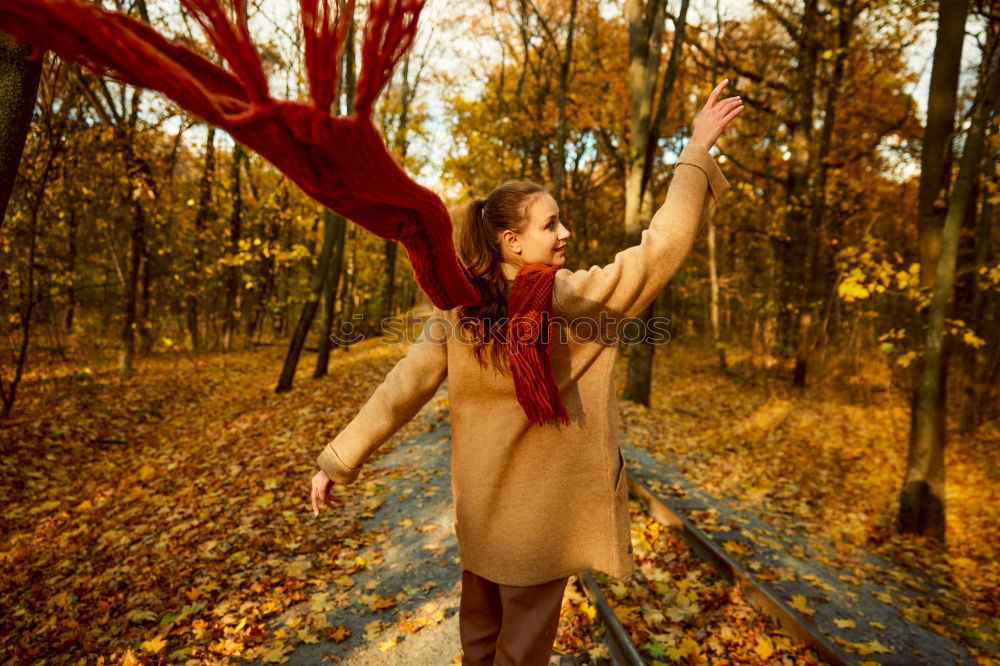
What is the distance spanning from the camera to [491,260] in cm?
191

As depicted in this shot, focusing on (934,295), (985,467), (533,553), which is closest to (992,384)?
(985,467)

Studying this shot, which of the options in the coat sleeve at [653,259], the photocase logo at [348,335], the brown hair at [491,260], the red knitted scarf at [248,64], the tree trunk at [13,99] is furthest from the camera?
the photocase logo at [348,335]

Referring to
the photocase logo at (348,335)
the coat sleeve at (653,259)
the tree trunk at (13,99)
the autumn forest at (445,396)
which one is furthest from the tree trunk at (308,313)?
the coat sleeve at (653,259)

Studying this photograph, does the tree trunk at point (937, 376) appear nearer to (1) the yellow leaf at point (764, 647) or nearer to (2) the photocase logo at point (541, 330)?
(1) the yellow leaf at point (764, 647)

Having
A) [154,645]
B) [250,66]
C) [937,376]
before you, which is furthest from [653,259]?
[937,376]

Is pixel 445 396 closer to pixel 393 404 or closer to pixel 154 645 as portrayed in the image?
pixel 154 645

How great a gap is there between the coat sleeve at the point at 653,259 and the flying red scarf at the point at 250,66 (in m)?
0.82

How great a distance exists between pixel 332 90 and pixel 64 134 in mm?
9408

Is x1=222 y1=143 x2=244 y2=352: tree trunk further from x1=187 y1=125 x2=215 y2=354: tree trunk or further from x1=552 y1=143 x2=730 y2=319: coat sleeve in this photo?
x1=552 y1=143 x2=730 y2=319: coat sleeve

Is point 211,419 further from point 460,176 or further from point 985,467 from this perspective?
point 460,176

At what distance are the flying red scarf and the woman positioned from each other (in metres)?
0.75

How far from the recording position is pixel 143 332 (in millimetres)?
15570

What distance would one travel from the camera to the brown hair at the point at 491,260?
1.86 metres

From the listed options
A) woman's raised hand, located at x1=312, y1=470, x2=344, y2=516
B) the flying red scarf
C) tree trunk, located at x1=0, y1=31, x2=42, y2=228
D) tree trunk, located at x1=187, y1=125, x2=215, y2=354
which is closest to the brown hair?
the flying red scarf
